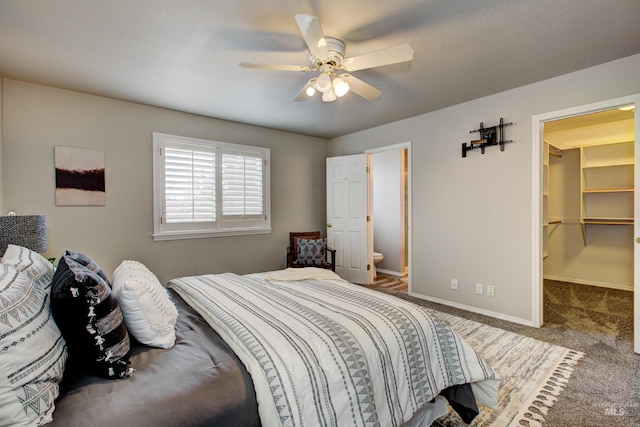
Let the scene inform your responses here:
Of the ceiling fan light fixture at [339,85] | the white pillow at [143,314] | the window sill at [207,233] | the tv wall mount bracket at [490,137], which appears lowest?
the white pillow at [143,314]

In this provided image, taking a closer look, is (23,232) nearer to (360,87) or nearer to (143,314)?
(143,314)

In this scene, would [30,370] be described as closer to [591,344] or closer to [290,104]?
[290,104]

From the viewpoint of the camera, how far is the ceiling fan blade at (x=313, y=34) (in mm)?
1647

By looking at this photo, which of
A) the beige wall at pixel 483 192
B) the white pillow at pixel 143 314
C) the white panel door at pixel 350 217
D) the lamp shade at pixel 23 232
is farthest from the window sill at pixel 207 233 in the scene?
the white pillow at pixel 143 314

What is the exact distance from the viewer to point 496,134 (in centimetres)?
338

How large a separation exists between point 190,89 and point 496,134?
3316mm

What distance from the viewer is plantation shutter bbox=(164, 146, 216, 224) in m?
3.81

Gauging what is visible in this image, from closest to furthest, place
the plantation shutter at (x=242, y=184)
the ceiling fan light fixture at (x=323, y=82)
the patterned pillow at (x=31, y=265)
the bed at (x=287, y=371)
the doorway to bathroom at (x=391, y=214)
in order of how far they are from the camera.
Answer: the bed at (x=287, y=371) → the patterned pillow at (x=31, y=265) → the ceiling fan light fixture at (x=323, y=82) → the plantation shutter at (x=242, y=184) → the doorway to bathroom at (x=391, y=214)

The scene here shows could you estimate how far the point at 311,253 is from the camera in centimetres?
441

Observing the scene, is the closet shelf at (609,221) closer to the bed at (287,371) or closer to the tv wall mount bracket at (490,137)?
the tv wall mount bracket at (490,137)

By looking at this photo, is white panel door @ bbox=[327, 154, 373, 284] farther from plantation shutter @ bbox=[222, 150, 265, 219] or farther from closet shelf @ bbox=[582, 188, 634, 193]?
closet shelf @ bbox=[582, 188, 634, 193]

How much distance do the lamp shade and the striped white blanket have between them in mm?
957

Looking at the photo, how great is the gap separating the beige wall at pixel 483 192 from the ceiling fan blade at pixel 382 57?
1.98 meters

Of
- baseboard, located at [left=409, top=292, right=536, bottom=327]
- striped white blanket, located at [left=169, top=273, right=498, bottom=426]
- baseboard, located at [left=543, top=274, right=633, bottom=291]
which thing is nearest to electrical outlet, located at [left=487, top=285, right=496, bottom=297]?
baseboard, located at [left=409, top=292, right=536, bottom=327]
